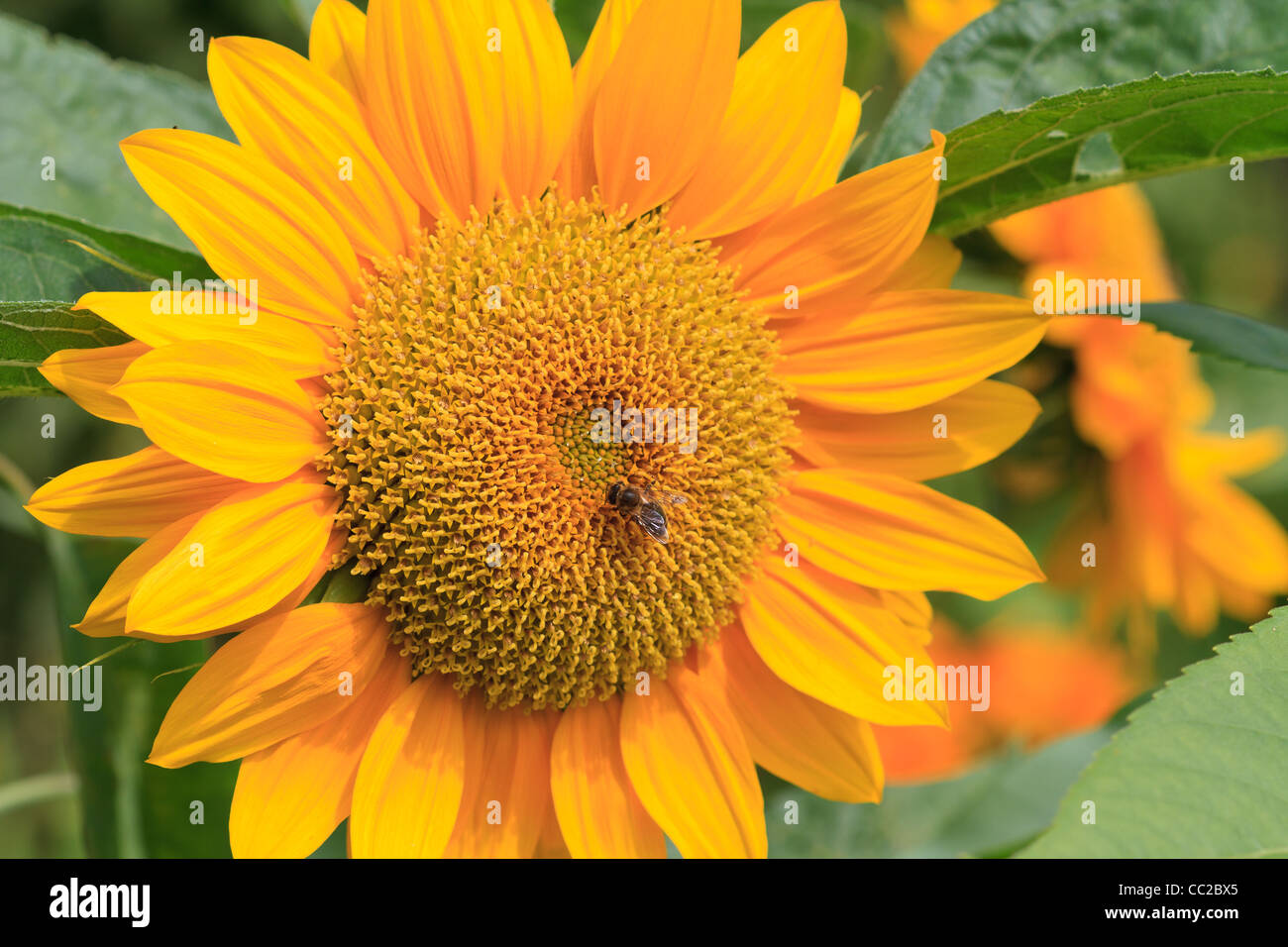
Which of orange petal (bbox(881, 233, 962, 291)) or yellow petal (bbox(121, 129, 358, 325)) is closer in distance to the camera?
yellow petal (bbox(121, 129, 358, 325))

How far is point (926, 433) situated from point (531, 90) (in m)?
0.68

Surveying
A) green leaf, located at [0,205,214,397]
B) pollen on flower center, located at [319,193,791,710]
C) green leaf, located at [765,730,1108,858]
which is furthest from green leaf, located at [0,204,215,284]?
green leaf, located at [765,730,1108,858]

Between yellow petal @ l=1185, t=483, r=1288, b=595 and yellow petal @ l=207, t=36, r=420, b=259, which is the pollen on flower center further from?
yellow petal @ l=1185, t=483, r=1288, b=595

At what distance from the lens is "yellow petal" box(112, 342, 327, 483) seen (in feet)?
3.81

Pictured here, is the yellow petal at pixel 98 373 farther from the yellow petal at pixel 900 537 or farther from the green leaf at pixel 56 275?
the yellow petal at pixel 900 537

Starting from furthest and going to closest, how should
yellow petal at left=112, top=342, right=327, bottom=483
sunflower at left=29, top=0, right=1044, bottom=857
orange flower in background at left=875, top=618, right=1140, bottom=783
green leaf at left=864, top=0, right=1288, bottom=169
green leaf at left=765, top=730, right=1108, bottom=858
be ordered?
orange flower in background at left=875, top=618, right=1140, bottom=783, green leaf at left=765, top=730, right=1108, bottom=858, green leaf at left=864, top=0, right=1288, bottom=169, sunflower at left=29, top=0, right=1044, bottom=857, yellow petal at left=112, top=342, right=327, bottom=483

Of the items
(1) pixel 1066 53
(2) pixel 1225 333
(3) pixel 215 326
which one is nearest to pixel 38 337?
(3) pixel 215 326

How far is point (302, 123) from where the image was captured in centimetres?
128

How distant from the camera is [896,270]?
1524 mm

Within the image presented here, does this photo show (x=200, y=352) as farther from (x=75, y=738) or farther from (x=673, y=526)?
(x=75, y=738)

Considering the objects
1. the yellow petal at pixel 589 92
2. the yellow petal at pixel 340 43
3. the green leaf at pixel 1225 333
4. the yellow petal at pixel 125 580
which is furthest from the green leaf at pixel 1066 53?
the yellow petal at pixel 125 580

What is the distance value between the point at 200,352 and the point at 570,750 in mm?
669

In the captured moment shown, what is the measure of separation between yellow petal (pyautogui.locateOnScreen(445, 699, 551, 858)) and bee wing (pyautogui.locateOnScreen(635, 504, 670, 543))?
29cm
